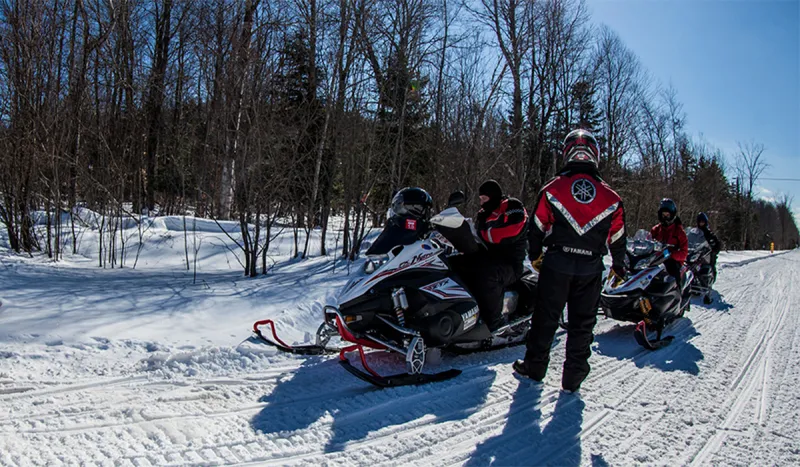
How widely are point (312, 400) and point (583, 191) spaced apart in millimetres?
2503

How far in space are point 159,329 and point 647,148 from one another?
104ft

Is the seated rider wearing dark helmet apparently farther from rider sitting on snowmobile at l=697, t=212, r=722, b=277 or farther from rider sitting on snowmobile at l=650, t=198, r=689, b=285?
rider sitting on snowmobile at l=697, t=212, r=722, b=277

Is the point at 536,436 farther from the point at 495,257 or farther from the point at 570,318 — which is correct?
the point at 495,257

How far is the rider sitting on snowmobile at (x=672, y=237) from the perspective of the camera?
665 centimetres

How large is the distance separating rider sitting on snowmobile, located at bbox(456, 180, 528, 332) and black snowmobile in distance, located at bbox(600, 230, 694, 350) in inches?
64.6

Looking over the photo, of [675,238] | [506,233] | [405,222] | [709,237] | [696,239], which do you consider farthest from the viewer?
[709,237]

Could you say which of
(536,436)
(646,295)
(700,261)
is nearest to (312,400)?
A: (536,436)

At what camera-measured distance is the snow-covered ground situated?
8.95 feet

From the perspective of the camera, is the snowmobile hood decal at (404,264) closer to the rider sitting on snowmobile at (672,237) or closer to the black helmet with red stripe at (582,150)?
the black helmet with red stripe at (582,150)

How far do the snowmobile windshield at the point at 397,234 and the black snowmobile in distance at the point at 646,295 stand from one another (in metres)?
2.90

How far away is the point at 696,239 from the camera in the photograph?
9570 mm

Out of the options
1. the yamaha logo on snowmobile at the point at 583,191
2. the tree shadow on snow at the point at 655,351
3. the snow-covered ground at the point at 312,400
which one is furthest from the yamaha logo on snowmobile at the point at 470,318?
the tree shadow on snow at the point at 655,351

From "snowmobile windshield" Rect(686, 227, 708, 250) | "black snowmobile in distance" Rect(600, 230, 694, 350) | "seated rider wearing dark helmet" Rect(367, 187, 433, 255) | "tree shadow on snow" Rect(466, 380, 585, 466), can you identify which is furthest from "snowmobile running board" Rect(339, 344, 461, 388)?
"snowmobile windshield" Rect(686, 227, 708, 250)

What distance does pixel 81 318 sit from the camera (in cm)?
475
